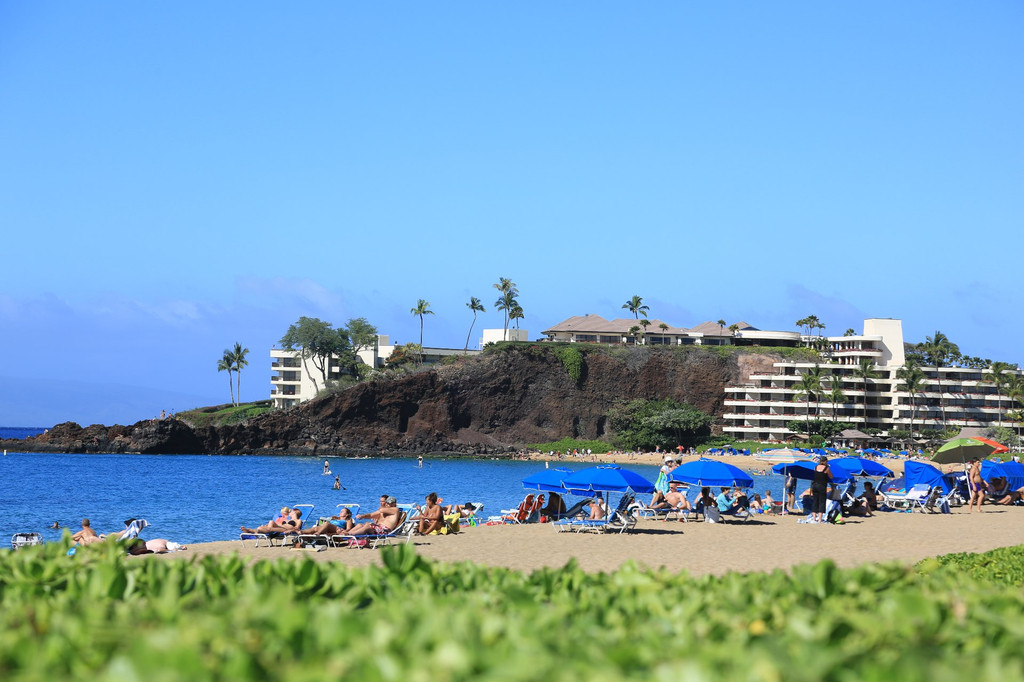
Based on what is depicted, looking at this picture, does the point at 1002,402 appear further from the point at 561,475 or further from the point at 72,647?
the point at 72,647

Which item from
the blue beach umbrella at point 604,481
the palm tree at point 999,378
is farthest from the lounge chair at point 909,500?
the palm tree at point 999,378

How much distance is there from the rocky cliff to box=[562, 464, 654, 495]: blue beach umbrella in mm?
80570

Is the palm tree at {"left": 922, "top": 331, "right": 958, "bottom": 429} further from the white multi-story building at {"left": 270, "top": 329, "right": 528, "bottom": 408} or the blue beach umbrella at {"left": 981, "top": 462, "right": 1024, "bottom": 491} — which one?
the blue beach umbrella at {"left": 981, "top": 462, "right": 1024, "bottom": 491}

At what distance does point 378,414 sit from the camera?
4126 inches

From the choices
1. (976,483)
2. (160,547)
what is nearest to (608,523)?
(160,547)

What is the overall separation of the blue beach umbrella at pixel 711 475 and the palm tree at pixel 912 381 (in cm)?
8510

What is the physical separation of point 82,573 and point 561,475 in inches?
696

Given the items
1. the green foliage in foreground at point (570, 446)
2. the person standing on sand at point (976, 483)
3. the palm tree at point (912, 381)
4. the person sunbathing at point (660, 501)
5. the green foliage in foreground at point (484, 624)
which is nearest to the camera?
the green foliage in foreground at point (484, 624)

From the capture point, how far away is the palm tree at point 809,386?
106 metres

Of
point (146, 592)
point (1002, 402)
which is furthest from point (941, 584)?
point (1002, 402)

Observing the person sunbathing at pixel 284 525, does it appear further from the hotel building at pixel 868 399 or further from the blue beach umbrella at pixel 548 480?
the hotel building at pixel 868 399

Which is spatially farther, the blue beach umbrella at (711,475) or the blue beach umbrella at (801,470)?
the blue beach umbrella at (801,470)

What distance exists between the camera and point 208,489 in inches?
1944

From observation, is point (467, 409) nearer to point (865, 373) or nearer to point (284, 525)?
point (865, 373)
